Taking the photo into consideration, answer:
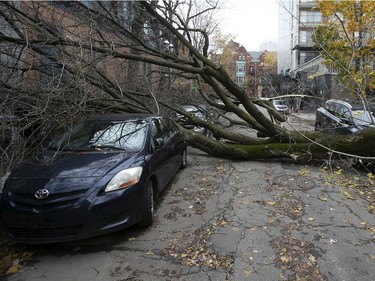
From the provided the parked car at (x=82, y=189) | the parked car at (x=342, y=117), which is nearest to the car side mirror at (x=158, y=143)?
the parked car at (x=82, y=189)

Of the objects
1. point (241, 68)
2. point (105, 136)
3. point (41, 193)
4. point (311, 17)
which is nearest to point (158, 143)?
point (105, 136)

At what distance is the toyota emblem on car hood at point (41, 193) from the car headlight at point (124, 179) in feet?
2.15

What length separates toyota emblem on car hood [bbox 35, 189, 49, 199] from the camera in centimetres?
343

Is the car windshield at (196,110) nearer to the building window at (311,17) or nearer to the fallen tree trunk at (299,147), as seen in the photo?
the fallen tree trunk at (299,147)

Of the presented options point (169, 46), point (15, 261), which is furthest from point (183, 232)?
point (169, 46)

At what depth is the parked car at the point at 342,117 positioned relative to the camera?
765 cm

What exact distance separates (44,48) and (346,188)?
23.4 feet

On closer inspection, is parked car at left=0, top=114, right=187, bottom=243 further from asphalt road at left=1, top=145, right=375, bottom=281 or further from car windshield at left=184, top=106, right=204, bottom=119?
car windshield at left=184, top=106, right=204, bottom=119

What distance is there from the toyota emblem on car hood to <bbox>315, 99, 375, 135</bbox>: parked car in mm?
6564

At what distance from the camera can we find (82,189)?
3477mm

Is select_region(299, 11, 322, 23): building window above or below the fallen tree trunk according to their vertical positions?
above

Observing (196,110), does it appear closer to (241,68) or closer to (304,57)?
(304,57)

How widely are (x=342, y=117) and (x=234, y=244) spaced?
251 inches

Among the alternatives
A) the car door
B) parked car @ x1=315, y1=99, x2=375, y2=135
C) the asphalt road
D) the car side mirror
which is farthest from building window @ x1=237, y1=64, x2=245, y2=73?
the car side mirror
